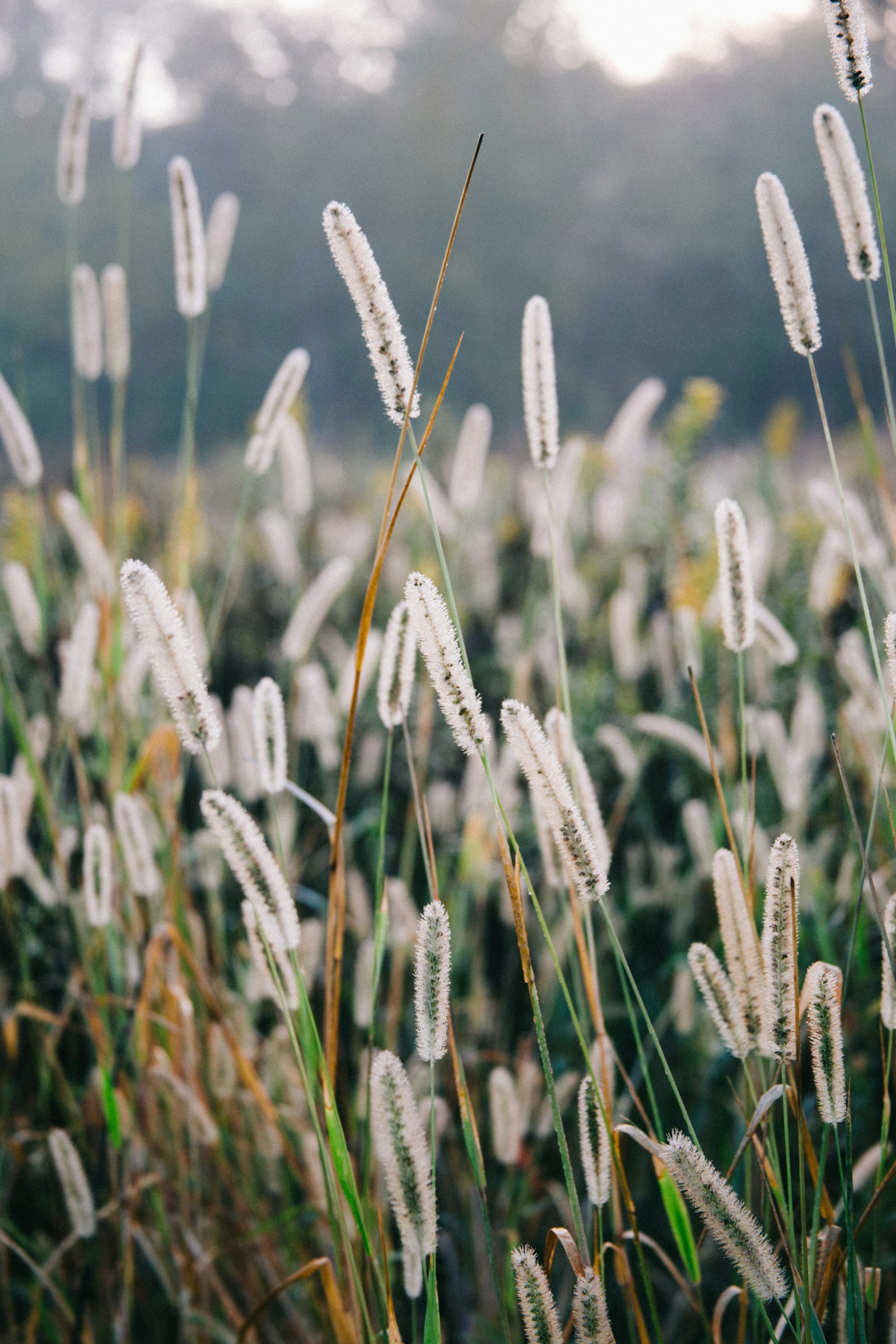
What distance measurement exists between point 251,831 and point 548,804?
0.19 m

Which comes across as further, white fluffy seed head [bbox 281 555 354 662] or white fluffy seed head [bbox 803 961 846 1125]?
white fluffy seed head [bbox 281 555 354 662]

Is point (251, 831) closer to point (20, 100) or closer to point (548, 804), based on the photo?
point (548, 804)

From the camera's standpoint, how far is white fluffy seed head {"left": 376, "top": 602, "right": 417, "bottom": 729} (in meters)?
0.70

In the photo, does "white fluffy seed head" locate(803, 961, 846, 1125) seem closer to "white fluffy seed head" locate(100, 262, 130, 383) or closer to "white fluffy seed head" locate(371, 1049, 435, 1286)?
"white fluffy seed head" locate(371, 1049, 435, 1286)

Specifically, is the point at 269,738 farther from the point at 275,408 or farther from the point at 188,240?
the point at 188,240

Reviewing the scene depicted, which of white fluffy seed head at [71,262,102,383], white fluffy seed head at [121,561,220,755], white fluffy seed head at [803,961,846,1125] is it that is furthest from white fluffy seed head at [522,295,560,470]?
white fluffy seed head at [71,262,102,383]

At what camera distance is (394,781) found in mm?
1850

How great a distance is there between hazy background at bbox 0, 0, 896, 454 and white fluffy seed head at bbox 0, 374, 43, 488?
16.5 meters

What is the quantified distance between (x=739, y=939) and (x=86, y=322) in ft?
3.57

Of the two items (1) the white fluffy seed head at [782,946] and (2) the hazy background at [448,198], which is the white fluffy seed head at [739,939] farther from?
A: (2) the hazy background at [448,198]

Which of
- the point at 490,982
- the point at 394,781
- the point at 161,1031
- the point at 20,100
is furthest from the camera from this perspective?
the point at 20,100

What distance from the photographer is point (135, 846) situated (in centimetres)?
87

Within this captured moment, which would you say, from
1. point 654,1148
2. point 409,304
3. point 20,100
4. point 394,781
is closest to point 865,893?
point 654,1148

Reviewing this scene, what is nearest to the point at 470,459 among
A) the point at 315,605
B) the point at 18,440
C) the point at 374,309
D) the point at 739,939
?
the point at 315,605
